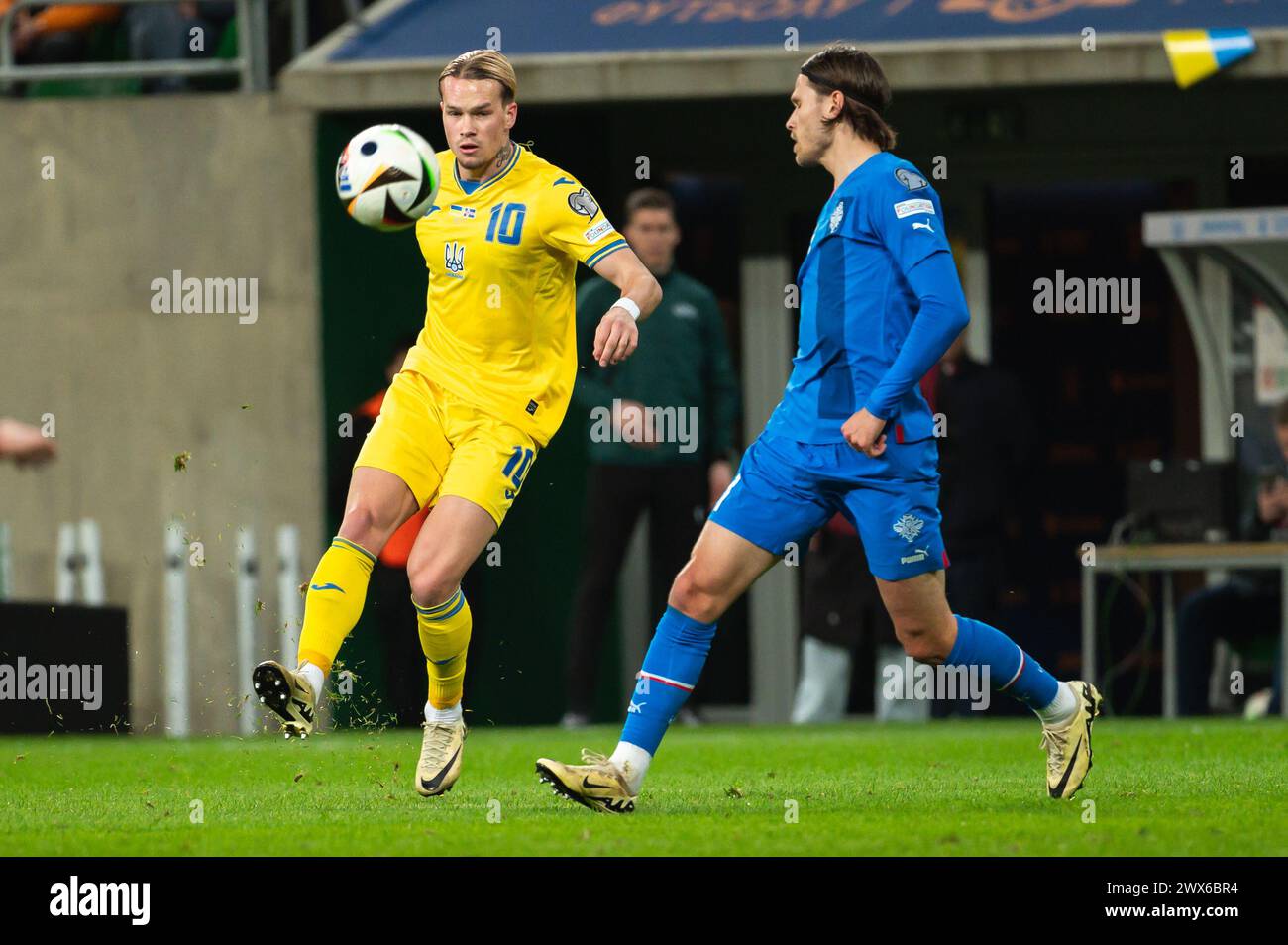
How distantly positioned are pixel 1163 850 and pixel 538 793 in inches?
102

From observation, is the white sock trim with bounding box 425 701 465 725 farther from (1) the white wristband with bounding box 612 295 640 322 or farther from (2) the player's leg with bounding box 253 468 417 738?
(1) the white wristband with bounding box 612 295 640 322

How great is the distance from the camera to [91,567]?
13094 mm

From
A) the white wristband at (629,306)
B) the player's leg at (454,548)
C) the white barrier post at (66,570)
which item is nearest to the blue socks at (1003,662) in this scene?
the white wristband at (629,306)

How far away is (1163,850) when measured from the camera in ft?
19.7

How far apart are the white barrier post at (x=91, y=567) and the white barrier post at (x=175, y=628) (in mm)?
360

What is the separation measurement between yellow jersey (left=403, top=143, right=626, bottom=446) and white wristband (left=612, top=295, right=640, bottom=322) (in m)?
0.29

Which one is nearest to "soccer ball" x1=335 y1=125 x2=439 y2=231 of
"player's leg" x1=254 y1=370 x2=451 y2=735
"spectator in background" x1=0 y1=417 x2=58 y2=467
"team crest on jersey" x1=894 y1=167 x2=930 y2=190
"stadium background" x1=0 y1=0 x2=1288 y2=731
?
"player's leg" x1=254 y1=370 x2=451 y2=735

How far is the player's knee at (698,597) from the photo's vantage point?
7.06m

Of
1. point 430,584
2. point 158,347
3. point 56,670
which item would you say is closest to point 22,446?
point 430,584

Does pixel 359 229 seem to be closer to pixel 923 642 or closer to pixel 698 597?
pixel 698 597

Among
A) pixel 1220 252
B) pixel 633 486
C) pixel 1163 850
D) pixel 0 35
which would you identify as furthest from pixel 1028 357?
pixel 1163 850

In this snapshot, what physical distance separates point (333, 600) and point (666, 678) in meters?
1.09

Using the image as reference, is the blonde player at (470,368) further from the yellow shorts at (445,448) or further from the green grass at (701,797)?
the green grass at (701,797)
